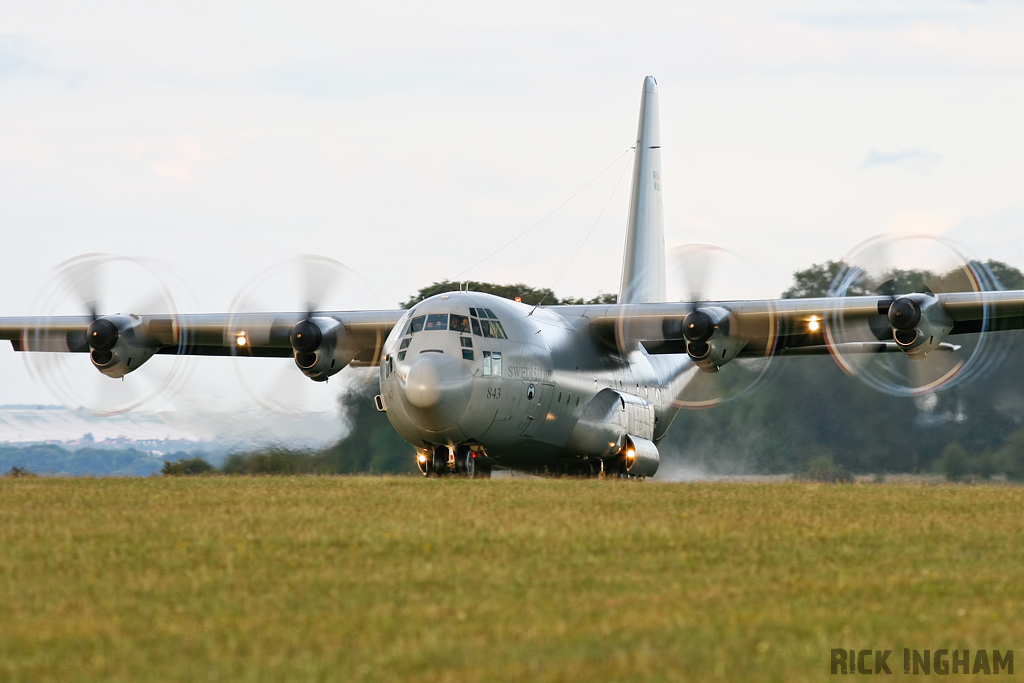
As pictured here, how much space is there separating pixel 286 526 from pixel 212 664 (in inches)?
203

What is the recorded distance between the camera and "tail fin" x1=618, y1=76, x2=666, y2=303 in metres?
30.9

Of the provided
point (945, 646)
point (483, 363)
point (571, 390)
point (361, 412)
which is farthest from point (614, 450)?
Answer: point (945, 646)

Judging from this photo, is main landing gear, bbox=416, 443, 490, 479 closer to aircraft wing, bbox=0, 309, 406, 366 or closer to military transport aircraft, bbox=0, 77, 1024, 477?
military transport aircraft, bbox=0, 77, 1024, 477

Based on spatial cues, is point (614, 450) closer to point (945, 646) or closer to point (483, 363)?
point (483, 363)

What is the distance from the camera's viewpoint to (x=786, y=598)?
25.8 ft

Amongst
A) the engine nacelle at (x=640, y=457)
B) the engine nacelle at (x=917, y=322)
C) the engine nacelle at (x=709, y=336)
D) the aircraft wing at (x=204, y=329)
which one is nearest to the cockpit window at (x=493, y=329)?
the engine nacelle at (x=709, y=336)

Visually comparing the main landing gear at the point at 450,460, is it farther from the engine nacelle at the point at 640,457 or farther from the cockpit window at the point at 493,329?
the engine nacelle at the point at 640,457

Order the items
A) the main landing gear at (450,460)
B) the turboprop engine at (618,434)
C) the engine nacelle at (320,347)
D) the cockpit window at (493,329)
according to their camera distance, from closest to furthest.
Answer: the cockpit window at (493,329), the main landing gear at (450,460), the turboprop engine at (618,434), the engine nacelle at (320,347)

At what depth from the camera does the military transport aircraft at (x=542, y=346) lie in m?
20.2

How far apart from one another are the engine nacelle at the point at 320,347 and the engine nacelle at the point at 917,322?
11010 millimetres

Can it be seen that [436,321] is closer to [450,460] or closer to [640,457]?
[450,460]

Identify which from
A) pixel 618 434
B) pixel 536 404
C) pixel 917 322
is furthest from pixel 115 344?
pixel 917 322

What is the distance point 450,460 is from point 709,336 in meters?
5.80

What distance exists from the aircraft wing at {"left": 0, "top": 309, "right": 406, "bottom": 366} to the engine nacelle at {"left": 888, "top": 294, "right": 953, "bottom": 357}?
9.97 m
